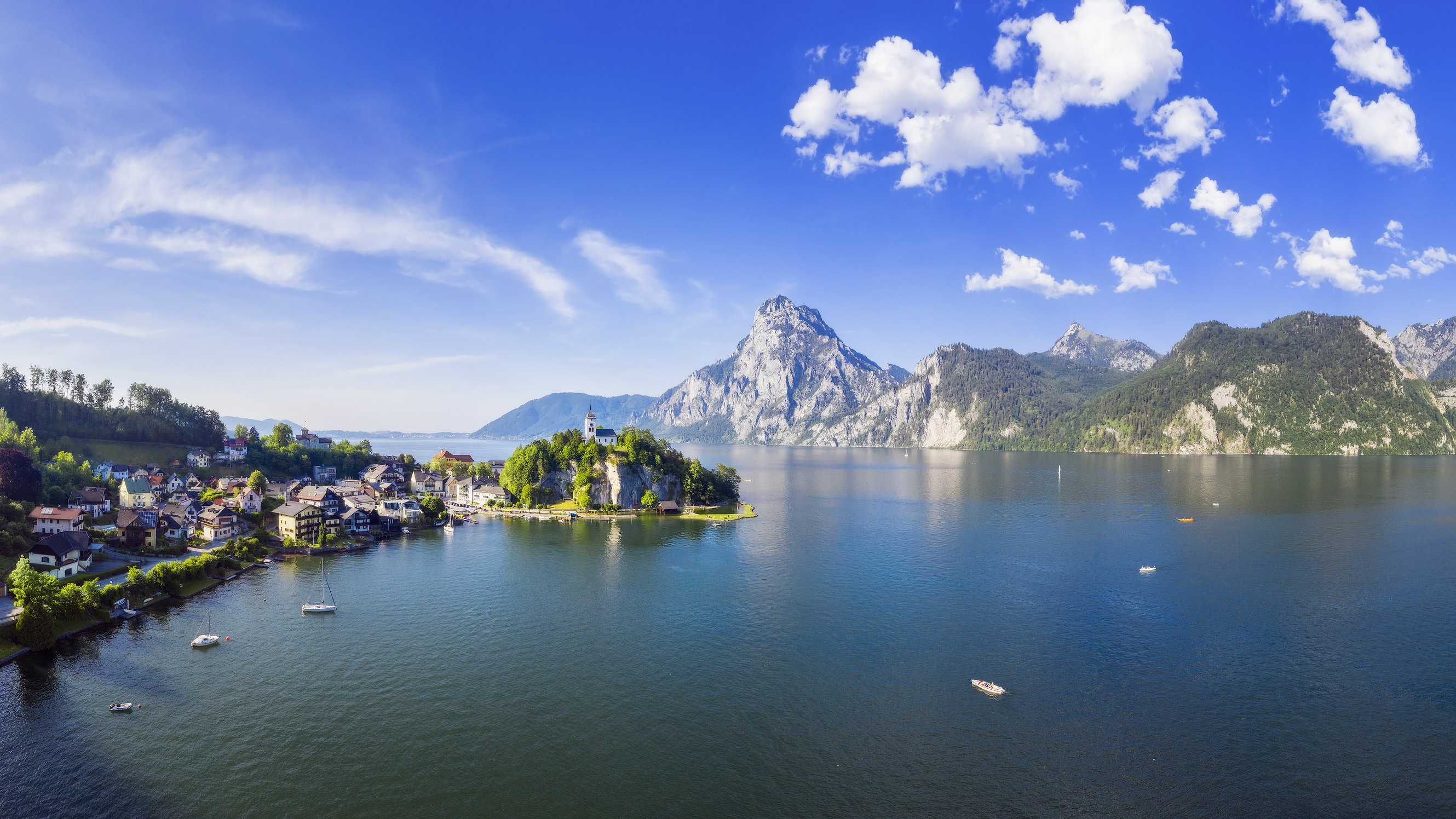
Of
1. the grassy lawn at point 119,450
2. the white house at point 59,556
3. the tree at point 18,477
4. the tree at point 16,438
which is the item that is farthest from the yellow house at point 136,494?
the white house at point 59,556

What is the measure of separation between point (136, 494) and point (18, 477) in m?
18.8

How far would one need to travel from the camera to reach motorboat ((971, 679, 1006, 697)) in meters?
37.6

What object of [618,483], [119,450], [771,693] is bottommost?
[771,693]

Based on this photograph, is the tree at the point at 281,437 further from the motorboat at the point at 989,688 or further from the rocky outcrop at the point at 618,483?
the motorboat at the point at 989,688

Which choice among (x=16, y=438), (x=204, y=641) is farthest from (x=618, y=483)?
(x=16, y=438)

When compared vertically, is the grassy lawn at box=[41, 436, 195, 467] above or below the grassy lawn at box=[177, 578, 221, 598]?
above

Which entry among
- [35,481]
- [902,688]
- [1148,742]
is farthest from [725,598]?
[35,481]

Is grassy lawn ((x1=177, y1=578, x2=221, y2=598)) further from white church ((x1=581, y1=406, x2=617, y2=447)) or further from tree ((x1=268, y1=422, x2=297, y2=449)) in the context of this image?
tree ((x1=268, y1=422, x2=297, y2=449))

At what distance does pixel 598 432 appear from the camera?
159 meters

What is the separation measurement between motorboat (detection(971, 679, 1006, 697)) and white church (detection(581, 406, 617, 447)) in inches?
4059

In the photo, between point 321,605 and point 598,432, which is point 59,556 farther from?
point 598,432

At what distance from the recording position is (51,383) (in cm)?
12462

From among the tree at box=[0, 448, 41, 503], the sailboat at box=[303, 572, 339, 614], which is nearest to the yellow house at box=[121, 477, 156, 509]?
the tree at box=[0, 448, 41, 503]

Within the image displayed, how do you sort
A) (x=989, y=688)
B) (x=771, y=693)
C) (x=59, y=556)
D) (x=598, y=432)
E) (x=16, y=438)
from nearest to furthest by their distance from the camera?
(x=989, y=688)
(x=771, y=693)
(x=59, y=556)
(x=16, y=438)
(x=598, y=432)
